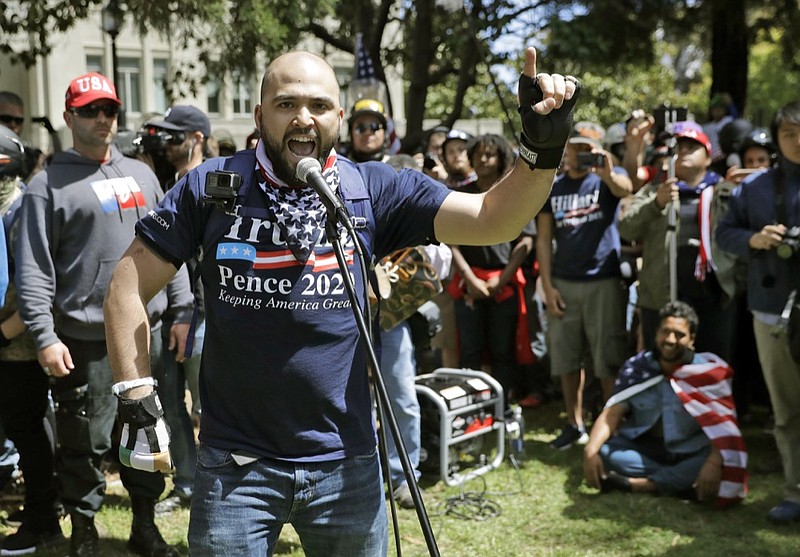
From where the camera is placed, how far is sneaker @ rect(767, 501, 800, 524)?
519 cm

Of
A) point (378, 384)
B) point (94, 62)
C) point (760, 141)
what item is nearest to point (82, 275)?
point (378, 384)

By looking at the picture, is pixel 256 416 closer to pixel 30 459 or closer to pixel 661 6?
pixel 30 459

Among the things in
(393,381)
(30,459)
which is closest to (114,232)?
(30,459)

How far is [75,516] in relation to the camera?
4.59 meters

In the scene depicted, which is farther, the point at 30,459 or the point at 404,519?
the point at 404,519

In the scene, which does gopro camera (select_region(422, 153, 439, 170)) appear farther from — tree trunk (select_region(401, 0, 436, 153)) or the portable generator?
tree trunk (select_region(401, 0, 436, 153))

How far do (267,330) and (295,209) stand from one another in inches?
13.8

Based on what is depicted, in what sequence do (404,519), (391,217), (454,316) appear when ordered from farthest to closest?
(454,316), (404,519), (391,217)

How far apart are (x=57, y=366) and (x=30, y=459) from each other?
922 millimetres

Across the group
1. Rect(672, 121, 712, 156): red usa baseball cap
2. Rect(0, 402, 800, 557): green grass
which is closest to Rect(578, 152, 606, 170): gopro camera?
Rect(672, 121, 712, 156): red usa baseball cap

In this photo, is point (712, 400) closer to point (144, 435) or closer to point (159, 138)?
point (159, 138)

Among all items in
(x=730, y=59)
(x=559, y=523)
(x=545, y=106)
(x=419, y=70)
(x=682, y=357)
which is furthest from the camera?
(x=730, y=59)

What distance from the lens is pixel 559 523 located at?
17.4ft

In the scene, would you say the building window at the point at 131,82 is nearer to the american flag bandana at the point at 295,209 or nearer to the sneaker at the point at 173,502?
the sneaker at the point at 173,502
